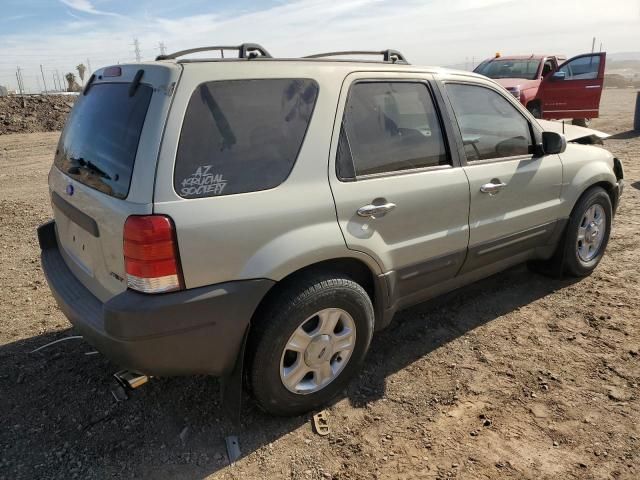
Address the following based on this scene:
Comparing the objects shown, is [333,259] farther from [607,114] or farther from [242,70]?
[607,114]

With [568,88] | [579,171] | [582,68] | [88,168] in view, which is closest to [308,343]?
[88,168]

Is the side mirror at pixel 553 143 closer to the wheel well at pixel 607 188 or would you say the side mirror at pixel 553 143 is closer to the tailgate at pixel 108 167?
the wheel well at pixel 607 188

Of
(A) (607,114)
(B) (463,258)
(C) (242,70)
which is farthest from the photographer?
(A) (607,114)

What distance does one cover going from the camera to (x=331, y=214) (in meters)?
2.55

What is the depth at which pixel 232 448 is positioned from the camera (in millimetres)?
2562

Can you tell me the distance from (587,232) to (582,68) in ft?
30.1

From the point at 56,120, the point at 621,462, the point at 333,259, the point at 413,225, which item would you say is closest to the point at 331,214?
the point at 333,259

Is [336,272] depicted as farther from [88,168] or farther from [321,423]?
[88,168]

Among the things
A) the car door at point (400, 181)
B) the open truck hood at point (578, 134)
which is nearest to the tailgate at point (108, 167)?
the car door at point (400, 181)

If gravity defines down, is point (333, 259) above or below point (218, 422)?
above

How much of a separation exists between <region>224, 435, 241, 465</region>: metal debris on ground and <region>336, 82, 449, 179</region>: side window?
149cm

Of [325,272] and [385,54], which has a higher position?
[385,54]

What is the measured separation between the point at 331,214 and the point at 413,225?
0.64 meters

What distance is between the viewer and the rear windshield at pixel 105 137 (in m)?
2.24
